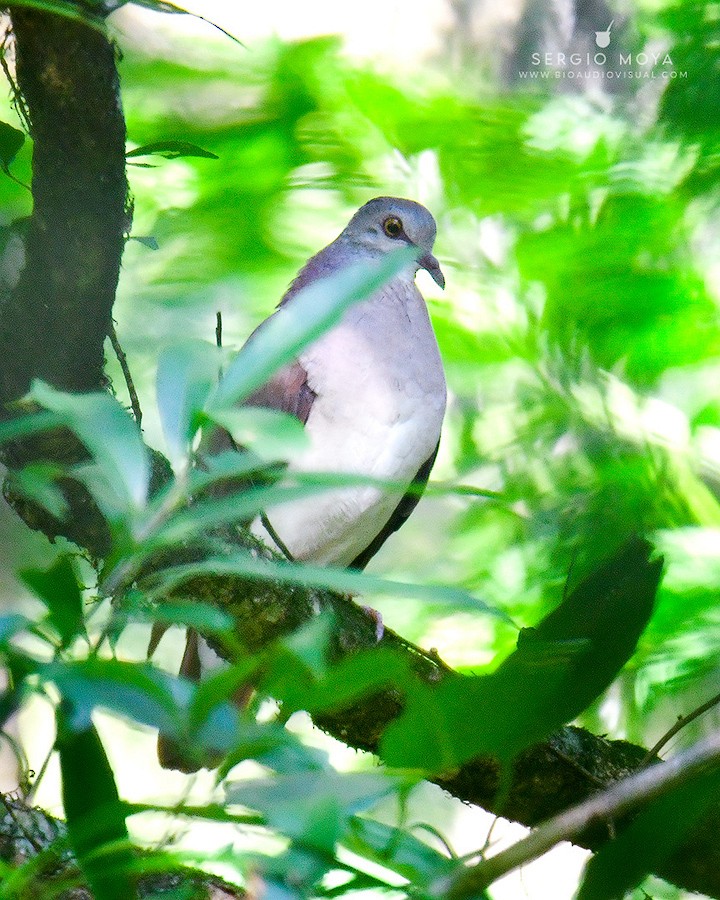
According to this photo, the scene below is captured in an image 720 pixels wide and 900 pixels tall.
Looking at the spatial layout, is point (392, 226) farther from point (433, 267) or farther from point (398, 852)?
point (398, 852)

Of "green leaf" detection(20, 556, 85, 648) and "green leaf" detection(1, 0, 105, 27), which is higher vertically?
"green leaf" detection(1, 0, 105, 27)

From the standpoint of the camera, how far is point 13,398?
4.13 feet

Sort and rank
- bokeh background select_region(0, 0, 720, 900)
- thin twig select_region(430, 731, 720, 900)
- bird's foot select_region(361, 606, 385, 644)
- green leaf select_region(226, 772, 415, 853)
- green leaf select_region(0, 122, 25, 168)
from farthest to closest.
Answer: bird's foot select_region(361, 606, 385, 644) → bokeh background select_region(0, 0, 720, 900) → green leaf select_region(0, 122, 25, 168) → thin twig select_region(430, 731, 720, 900) → green leaf select_region(226, 772, 415, 853)

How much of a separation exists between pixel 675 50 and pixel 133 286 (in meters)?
1.05

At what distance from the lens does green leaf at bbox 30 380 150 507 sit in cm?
50

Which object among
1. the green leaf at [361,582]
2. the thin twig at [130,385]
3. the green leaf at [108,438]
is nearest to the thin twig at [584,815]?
the green leaf at [361,582]

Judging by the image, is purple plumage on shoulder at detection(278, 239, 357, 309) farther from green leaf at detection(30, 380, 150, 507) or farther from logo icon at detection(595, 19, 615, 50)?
green leaf at detection(30, 380, 150, 507)

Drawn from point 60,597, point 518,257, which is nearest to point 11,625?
point 60,597

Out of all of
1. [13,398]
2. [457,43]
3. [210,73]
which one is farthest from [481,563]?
[457,43]

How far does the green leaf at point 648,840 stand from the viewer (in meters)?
0.57

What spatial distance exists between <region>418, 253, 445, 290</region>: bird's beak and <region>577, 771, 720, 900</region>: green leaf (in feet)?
4.62

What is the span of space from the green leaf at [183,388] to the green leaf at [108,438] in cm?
2

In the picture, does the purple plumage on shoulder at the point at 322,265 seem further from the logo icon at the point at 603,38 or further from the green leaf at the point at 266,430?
the green leaf at the point at 266,430

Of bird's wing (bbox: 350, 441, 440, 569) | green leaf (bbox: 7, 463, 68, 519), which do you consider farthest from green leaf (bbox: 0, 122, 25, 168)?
bird's wing (bbox: 350, 441, 440, 569)
